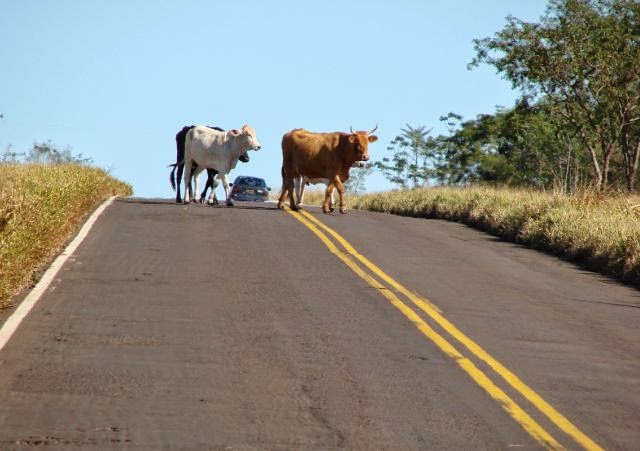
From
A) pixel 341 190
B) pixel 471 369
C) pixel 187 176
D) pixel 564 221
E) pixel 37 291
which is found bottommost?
pixel 471 369

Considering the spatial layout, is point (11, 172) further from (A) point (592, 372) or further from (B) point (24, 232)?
(A) point (592, 372)

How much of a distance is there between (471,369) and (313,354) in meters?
1.43

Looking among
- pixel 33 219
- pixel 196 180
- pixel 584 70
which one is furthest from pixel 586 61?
pixel 33 219

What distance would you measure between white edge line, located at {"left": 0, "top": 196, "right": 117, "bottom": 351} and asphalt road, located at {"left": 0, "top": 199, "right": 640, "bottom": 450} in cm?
16

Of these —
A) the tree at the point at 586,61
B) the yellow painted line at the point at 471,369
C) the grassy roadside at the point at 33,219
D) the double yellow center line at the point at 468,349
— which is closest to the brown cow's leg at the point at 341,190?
the grassy roadside at the point at 33,219

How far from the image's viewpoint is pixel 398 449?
27.7ft

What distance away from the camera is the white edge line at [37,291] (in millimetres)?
12172

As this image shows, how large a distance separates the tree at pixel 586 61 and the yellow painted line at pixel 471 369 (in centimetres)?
3528

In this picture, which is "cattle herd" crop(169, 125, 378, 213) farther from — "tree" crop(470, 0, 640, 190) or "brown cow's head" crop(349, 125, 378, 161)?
"tree" crop(470, 0, 640, 190)

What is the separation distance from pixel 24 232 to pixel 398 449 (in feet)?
25.7

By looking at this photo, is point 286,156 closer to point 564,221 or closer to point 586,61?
point 564,221

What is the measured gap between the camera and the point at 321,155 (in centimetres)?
2967

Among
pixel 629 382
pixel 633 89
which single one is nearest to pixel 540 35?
pixel 633 89

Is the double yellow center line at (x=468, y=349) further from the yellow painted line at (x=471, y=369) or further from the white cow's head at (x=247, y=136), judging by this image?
the white cow's head at (x=247, y=136)
